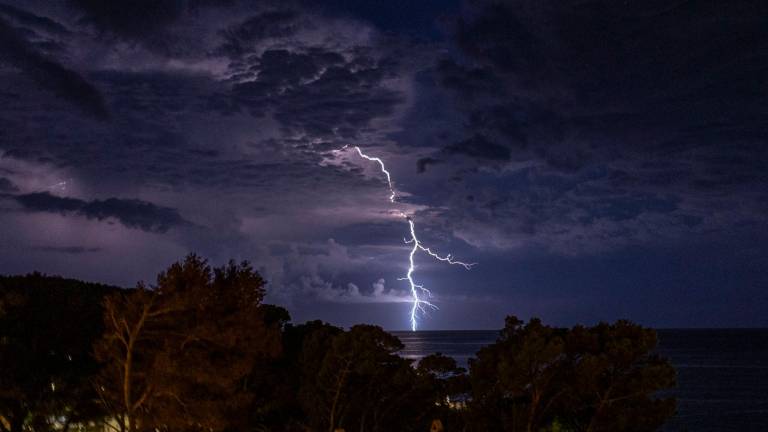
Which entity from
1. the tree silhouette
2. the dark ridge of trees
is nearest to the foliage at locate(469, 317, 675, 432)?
the dark ridge of trees

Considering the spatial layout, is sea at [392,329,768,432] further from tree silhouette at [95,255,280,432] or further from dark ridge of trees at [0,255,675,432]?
tree silhouette at [95,255,280,432]

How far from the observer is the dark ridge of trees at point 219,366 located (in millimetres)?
18031

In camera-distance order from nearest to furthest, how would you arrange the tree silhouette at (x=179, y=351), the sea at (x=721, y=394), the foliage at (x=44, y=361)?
1. the tree silhouette at (x=179, y=351)
2. the foliage at (x=44, y=361)
3. the sea at (x=721, y=394)

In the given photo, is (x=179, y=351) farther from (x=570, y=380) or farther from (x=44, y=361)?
(x=570, y=380)

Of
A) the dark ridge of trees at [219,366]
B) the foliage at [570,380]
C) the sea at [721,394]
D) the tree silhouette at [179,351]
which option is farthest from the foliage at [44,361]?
the sea at [721,394]

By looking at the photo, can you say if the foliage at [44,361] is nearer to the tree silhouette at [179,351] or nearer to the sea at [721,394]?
the tree silhouette at [179,351]

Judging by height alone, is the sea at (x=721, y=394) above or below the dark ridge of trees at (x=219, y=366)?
below

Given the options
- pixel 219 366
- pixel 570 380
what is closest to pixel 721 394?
pixel 570 380

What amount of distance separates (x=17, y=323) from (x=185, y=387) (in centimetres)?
580

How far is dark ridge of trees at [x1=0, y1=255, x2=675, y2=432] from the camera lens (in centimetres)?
1803

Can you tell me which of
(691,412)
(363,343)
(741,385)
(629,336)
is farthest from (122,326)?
(741,385)

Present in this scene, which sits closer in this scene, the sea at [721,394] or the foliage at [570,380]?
the foliage at [570,380]

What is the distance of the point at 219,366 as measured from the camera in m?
18.4

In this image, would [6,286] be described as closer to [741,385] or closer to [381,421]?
[381,421]
